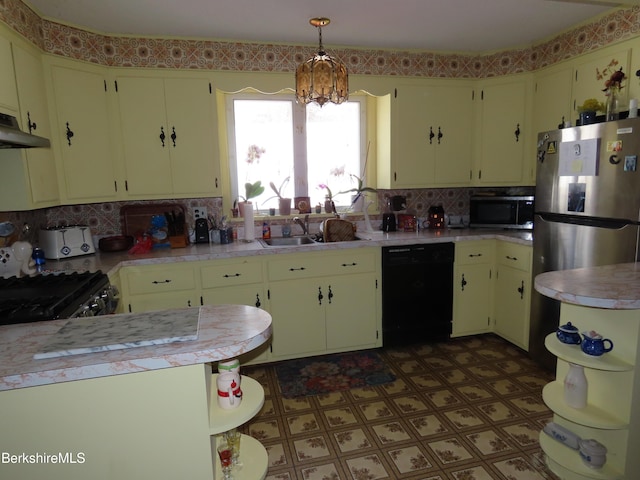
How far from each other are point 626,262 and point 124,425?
256 centimetres

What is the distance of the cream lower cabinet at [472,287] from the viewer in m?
3.47

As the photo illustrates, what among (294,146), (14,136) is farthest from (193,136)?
(14,136)

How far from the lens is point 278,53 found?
331 cm

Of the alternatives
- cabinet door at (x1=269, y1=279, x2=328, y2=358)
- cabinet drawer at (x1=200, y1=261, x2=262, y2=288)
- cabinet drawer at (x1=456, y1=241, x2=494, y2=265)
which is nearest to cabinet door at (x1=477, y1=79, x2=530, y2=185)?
cabinet drawer at (x1=456, y1=241, x2=494, y2=265)

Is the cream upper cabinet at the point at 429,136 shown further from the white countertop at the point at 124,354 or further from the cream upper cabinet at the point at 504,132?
the white countertop at the point at 124,354

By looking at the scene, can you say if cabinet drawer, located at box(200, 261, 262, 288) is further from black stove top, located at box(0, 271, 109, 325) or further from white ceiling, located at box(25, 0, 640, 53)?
white ceiling, located at box(25, 0, 640, 53)

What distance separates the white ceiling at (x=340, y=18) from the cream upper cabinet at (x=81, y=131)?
337mm

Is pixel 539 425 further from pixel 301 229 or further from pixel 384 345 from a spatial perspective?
pixel 301 229

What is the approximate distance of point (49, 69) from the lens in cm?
271

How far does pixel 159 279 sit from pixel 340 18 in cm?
215

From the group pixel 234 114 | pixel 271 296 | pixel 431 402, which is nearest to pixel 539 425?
pixel 431 402

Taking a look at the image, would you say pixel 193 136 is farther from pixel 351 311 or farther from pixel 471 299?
pixel 471 299

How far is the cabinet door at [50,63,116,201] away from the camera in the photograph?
280 cm

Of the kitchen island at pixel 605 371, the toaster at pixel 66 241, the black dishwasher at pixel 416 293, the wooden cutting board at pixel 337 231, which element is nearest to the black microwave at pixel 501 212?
the black dishwasher at pixel 416 293
